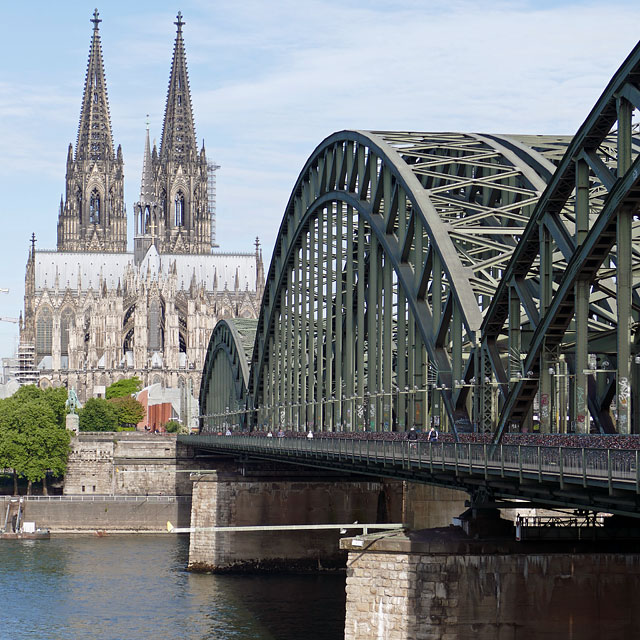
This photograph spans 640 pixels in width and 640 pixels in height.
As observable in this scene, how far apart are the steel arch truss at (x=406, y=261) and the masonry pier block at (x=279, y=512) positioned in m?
4.31

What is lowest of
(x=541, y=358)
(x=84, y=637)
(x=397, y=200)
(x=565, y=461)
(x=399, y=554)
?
(x=84, y=637)

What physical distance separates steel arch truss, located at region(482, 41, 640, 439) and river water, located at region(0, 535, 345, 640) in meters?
19.6

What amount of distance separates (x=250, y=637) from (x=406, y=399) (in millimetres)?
11887

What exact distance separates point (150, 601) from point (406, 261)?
75.2 ft

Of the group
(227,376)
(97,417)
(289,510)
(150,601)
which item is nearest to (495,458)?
(150,601)

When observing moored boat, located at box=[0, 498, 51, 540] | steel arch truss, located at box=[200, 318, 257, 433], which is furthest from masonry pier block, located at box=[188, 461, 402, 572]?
moored boat, located at box=[0, 498, 51, 540]

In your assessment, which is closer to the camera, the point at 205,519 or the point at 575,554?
the point at 575,554

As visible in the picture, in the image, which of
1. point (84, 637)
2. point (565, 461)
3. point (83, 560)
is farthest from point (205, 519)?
point (565, 461)

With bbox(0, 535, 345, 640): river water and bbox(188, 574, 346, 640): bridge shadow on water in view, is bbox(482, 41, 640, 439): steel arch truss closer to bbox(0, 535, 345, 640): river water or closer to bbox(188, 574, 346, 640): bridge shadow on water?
bbox(188, 574, 346, 640): bridge shadow on water

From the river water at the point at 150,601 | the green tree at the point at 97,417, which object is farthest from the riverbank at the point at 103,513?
the green tree at the point at 97,417

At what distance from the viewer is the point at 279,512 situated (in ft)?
301

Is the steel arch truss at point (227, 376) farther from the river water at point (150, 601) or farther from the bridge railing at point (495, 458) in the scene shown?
the bridge railing at point (495, 458)

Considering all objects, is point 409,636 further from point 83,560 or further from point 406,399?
point 83,560

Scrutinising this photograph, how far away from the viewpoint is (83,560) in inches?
3649
